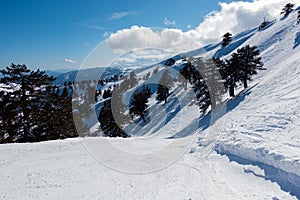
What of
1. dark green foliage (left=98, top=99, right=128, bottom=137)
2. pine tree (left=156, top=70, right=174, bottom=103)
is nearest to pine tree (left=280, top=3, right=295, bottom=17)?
pine tree (left=156, top=70, right=174, bottom=103)

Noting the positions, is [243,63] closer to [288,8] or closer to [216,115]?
[216,115]

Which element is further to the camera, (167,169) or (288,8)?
(288,8)

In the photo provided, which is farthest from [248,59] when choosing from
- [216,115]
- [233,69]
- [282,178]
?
[282,178]

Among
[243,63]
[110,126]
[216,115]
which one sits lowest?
[110,126]

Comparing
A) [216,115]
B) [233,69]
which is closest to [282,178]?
[216,115]

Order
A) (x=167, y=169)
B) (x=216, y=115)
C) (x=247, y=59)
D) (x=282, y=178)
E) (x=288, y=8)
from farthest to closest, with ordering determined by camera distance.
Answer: (x=288, y=8) < (x=247, y=59) < (x=216, y=115) < (x=167, y=169) < (x=282, y=178)

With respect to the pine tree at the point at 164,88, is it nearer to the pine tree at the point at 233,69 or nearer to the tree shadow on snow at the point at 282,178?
the pine tree at the point at 233,69

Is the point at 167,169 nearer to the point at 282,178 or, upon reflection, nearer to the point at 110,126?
the point at 282,178

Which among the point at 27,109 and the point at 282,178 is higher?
the point at 27,109

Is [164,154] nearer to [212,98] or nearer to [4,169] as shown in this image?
[4,169]

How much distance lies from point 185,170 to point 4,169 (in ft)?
27.0

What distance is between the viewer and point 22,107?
75.6 feet

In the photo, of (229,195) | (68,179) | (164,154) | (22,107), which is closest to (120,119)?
(22,107)

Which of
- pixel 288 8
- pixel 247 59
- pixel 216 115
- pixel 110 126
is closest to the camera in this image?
pixel 216 115
